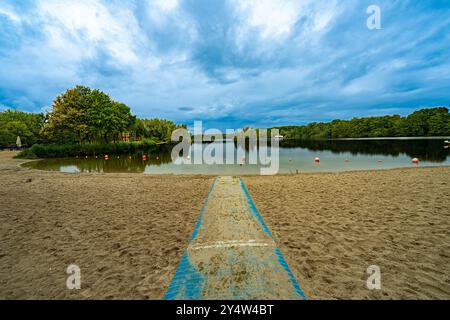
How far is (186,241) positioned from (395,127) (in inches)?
5586

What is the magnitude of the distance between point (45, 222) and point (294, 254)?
7110mm

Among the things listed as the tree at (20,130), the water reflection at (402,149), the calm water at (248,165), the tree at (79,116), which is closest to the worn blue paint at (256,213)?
the calm water at (248,165)

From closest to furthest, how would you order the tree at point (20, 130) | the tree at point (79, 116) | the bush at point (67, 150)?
the bush at point (67, 150), the tree at point (79, 116), the tree at point (20, 130)

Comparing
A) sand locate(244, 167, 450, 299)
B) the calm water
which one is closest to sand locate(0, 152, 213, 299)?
sand locate(244, 167, 450, 299)

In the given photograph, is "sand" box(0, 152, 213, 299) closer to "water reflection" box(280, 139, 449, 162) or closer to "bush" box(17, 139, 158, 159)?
"bush" box(17, 139, 158, 159)

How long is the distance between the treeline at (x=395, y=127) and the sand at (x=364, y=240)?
129 meters

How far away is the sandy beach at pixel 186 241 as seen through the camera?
321 centimetres

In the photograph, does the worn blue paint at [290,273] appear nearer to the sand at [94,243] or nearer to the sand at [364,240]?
the sand at [364,240]

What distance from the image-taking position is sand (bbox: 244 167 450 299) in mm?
3171

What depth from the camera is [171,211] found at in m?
7.13

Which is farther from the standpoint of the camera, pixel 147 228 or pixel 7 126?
pixel 7 126

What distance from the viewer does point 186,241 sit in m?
4.76
